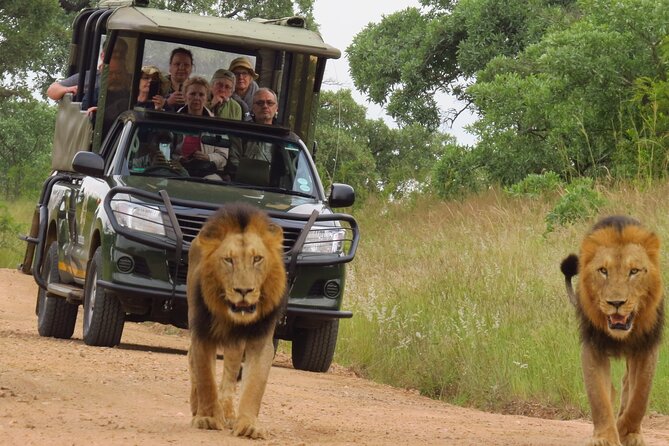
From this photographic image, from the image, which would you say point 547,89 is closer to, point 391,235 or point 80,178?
point 391,235

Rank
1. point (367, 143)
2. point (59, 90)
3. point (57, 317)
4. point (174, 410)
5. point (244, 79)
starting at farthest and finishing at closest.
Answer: point (367, 143) < point (59, 90) < point (244, 79) < point (57, 317) < point (174, 410)

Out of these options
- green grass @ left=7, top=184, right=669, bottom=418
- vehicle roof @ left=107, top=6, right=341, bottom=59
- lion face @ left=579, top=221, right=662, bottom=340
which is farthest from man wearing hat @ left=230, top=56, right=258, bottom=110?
lion face @ left=579, top=221, right=662, bottom=340

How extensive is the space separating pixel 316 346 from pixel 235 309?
161 inches

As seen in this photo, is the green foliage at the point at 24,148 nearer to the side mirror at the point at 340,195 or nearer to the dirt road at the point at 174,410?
the dirt road at the point at 174,410

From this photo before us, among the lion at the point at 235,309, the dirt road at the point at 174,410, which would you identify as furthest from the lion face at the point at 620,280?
the lion at the point at 235,309

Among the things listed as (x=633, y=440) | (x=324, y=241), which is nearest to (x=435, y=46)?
(x=324, y=241)

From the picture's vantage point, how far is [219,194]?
32.6 ft

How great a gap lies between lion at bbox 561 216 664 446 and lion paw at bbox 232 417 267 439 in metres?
1.45

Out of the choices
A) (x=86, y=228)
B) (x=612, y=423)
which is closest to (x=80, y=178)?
(x=86, y=228)

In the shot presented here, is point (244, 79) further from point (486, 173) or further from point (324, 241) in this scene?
point (486, 173)

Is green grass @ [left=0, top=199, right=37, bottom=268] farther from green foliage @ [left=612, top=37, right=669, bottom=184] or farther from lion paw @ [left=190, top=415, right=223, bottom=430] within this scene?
lion paw @ [left=190, top=415, right=223, bottom=430]

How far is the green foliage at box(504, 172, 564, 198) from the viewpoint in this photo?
17234 millimetres

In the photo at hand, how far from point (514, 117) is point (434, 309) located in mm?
7739

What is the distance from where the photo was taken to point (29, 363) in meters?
8.70
